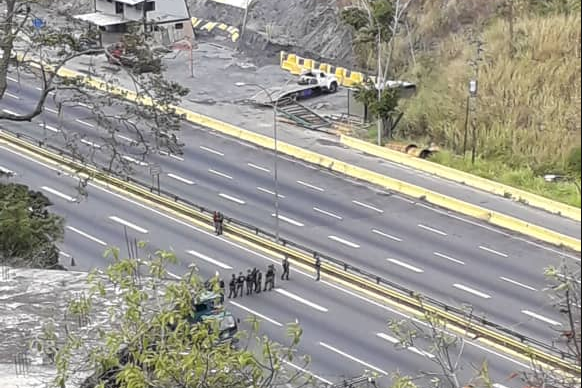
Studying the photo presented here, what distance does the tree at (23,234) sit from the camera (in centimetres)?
3070

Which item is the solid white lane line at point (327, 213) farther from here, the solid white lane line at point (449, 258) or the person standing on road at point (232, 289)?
the person standing on road at point (232, 289)

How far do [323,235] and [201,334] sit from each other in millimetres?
28759

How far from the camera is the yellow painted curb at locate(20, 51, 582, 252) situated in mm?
41156

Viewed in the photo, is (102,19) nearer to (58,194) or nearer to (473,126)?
(58,194)

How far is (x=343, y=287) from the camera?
37062mm

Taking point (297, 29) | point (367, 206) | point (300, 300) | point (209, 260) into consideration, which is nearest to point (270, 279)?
point (300, 300)

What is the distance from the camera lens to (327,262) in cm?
3884

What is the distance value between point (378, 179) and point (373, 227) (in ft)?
16.2

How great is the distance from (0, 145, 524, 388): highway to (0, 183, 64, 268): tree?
462 centimetres

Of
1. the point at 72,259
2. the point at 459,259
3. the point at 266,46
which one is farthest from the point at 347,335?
the point at 266,46

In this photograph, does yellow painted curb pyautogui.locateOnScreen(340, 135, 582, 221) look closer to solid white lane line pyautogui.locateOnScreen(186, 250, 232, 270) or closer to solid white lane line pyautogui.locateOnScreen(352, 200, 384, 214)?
solid white lane line pyautogui.locateOnScreen(352, 200, 384, 214)

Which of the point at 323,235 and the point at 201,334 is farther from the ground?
the point at 201,334

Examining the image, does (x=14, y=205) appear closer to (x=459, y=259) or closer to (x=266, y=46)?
(x=459, y=259)

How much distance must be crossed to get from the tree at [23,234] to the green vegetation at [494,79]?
695 inches
